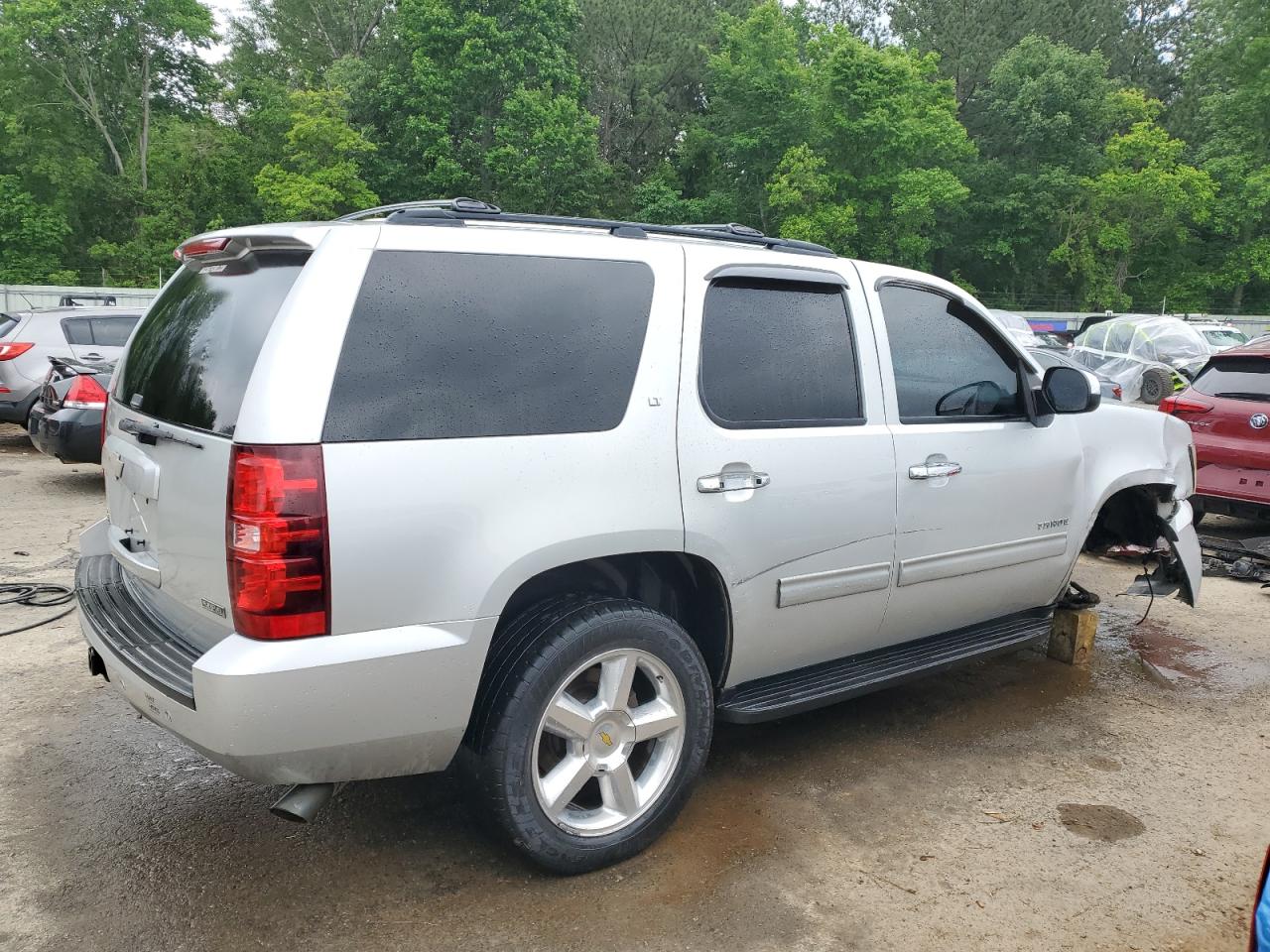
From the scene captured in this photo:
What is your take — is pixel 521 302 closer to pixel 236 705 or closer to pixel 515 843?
pixel 236 705

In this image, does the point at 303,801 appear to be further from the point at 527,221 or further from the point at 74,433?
the point at 74,433

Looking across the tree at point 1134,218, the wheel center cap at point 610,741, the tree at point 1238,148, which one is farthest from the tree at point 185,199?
the tree at point 1238,148

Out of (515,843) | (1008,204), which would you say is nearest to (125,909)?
(515,843)

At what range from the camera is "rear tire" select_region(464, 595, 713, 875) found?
278 centimetres

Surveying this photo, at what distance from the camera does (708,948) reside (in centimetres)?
269

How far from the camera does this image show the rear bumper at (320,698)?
96.1 inches

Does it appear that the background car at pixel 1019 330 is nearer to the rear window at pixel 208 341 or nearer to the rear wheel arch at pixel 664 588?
the rear wheel arch at pixel 664 588

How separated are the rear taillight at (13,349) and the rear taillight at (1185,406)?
11.6m

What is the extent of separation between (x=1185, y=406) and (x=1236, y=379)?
0.41 meters

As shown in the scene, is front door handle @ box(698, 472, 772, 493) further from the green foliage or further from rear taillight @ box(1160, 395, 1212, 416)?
the green foliage

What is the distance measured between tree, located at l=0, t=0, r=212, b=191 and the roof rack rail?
4722cm

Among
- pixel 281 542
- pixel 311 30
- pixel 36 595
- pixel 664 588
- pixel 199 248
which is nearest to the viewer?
pixel 281 542

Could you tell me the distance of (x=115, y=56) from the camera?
43906 mm

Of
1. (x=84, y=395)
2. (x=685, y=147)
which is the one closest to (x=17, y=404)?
(x=84, y=395)
